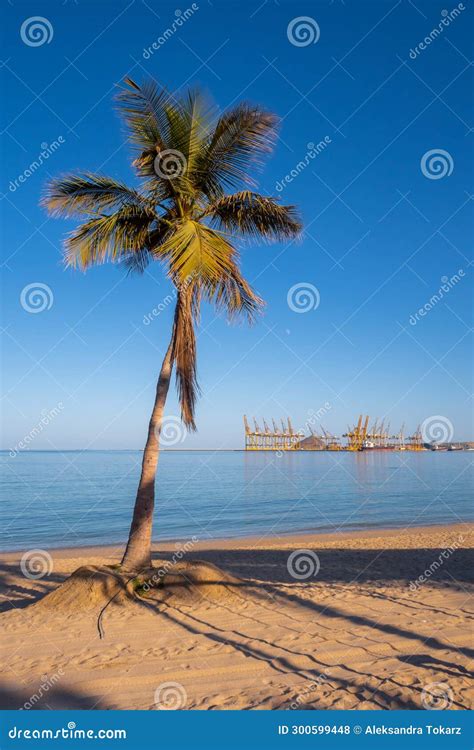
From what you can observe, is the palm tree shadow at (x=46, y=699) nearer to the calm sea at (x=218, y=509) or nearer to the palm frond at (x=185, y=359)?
the palm frond at (x=185, y=359)

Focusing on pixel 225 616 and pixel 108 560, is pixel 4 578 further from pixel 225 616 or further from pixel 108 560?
pixel 225 616

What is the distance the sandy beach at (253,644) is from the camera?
220 inches

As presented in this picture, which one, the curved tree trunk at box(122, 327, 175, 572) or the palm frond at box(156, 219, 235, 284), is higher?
the palm frond at box(156, 219, 235, 284)

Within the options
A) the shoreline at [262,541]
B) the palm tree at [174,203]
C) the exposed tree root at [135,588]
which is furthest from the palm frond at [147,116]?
the shoreline at [262,541]

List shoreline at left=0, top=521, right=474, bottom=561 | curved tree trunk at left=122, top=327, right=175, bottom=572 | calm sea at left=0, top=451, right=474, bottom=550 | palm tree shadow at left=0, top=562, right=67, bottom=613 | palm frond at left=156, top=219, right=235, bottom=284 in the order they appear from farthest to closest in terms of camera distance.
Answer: calm sea at left=0, top=451, right=474, bottom=550 < shoreline at left=0, top=521, right=474, bottom=561 < palm tree shadow at left=0, top=562, right=67, bottom=613 < curved tree trunk at left=122, top=327, right=175, bottom=572 < palm frond at left=156, top=219, right=235, bottom=284

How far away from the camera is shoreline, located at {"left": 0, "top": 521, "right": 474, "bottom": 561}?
63.7 feet

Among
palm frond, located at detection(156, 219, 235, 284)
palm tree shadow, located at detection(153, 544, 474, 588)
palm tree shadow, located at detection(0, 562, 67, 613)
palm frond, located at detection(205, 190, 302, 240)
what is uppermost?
palm frond, located at detection(205, 190, 302, 240)

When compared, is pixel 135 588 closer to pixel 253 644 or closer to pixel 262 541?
pixel 253 644

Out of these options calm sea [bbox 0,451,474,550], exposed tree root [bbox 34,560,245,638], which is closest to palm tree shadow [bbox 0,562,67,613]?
exposed tree root [bbox 34,560,245,638]

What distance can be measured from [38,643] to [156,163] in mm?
8406

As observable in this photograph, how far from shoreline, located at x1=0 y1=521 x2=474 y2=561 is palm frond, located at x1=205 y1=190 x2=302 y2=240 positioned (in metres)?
11.0

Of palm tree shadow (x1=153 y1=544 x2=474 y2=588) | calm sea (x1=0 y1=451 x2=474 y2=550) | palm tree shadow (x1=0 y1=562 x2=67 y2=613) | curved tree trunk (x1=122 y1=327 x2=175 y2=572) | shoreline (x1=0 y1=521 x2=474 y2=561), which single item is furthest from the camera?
calm sea (x1=0 y1=451 x2=474 y2=550)

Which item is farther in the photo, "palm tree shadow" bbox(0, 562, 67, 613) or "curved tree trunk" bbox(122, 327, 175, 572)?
"palm tree shadow" bbox(0, 562, 67, 613)

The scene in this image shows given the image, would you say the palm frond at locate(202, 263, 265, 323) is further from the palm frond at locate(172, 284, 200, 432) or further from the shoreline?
the shoreline
